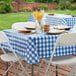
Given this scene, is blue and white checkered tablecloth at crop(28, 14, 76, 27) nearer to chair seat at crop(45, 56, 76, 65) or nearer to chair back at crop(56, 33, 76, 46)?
chair seat at crop(45, 56, 76, 65)

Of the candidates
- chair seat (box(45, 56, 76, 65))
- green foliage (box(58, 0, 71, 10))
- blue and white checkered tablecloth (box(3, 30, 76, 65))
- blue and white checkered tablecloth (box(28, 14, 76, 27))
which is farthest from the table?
green foliage (box(58, 0, 71, 10))

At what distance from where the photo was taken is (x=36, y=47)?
3.01 m

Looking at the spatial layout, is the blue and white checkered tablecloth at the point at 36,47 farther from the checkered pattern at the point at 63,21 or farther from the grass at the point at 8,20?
the grass at the point at 8,20

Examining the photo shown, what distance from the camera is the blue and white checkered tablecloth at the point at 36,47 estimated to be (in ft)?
9.77

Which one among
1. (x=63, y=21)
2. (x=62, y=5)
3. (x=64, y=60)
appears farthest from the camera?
(x=62, y=5)

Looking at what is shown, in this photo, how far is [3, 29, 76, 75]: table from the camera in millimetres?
2977

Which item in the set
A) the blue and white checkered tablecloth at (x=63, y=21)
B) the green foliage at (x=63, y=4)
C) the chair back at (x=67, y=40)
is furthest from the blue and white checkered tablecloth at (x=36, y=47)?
the green foliage at (x=63, y=4)

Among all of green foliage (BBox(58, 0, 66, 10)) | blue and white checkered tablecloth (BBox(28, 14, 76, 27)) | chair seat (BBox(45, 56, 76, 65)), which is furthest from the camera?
green foliage (BBox(58, 0, 66, 10))

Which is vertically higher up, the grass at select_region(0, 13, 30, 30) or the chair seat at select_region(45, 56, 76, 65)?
the chair seat at select_region(45, 56, 76, 65)

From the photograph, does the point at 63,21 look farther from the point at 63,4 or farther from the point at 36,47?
the point at 63,4

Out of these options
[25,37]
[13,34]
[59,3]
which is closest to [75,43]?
[25,37]

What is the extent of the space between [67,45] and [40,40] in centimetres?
35

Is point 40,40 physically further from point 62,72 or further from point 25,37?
point 62,72

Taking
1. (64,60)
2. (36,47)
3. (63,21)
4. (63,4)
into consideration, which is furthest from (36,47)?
(63,4)
